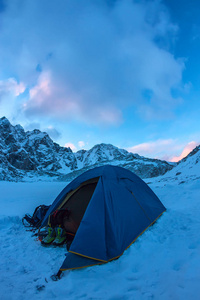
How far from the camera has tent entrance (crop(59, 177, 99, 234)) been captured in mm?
4402

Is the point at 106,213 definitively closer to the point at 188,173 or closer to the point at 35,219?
the point at 35,219

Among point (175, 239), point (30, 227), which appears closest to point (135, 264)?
point (175, 239)

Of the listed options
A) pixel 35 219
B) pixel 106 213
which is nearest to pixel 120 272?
pixel 106 213

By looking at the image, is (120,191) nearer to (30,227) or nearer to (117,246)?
(117,246)

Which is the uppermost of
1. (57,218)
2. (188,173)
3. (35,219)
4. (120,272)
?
(57,218)

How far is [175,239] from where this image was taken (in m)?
3.79

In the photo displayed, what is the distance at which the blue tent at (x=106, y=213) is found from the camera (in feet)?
10.1

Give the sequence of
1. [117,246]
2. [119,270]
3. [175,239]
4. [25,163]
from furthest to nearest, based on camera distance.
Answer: [25,163] → [175,239] → [117,246] → [119,270]

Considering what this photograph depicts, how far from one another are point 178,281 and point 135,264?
2.69ft

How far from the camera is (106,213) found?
11.6 ft

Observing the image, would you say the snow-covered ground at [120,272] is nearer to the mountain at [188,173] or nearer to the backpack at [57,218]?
the backpack at [57,218]

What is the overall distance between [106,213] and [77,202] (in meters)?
1.57

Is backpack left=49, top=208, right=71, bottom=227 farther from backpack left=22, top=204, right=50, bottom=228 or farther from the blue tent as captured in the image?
backpack left=22, top=204, right=50, bottom=228

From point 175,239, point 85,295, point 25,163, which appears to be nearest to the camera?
Result: point 85,295
